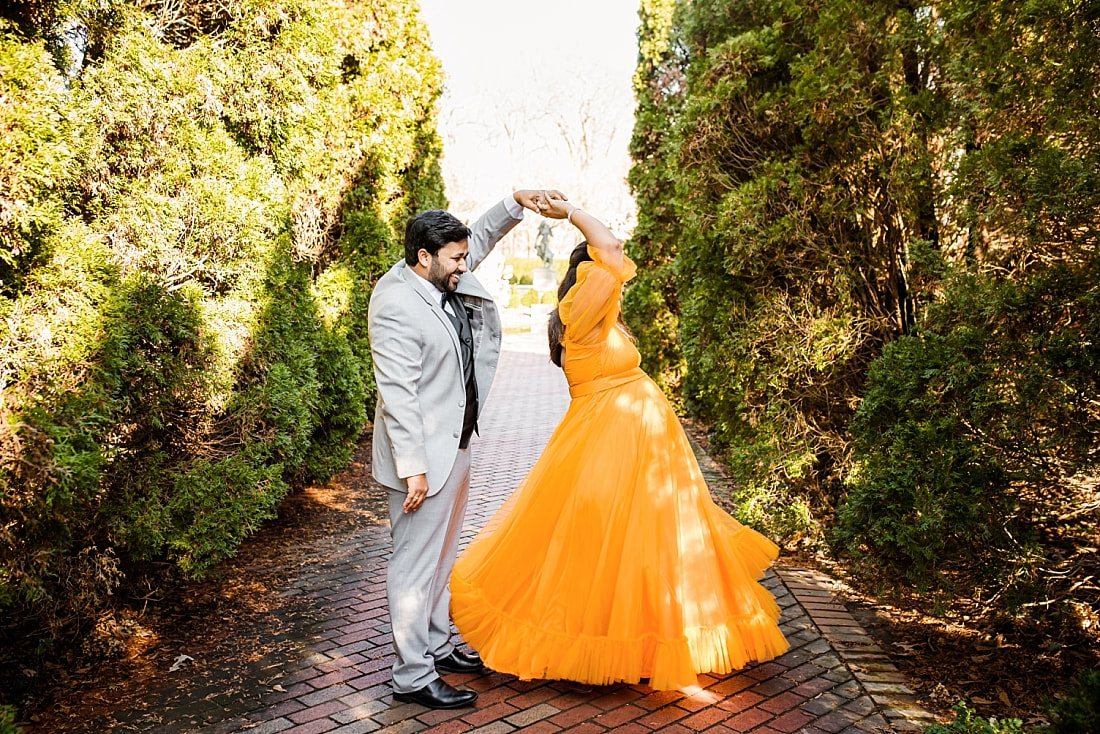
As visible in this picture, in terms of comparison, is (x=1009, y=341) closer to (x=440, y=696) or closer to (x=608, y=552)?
(x=608, y=552)

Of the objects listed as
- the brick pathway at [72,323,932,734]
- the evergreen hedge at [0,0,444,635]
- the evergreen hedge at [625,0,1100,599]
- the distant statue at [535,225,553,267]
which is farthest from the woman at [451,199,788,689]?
the distant statue at [535,225,553,267]

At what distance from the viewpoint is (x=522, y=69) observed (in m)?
44.3

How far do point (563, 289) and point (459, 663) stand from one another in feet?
5.95

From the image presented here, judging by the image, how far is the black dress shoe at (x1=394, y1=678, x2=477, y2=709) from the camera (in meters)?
3.52

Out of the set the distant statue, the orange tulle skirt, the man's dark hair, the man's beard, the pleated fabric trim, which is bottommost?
the pleated fabric trim

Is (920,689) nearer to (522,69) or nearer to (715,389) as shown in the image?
(715,389)

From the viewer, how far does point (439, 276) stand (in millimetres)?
3633

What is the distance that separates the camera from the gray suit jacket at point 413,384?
11.3 feet

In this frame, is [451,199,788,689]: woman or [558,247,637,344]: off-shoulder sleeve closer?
[451,199,788,689]: woman

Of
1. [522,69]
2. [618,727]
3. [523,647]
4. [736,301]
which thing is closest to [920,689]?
[618,727]

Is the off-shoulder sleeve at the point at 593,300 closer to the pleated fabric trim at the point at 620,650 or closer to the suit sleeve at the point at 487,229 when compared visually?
the suit sleeve at the point at 487,229

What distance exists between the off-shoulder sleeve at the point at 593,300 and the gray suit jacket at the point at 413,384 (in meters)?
0.46

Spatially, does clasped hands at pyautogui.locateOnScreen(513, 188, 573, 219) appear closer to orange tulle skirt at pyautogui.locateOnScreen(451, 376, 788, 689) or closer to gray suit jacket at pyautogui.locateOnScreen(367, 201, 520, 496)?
gray suit jacket at pyautogui.locateOnScreen(367, 201, 520, 496)

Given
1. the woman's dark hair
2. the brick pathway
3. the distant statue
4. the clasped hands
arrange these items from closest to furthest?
the brick pathway
the clasped hands
the woman's dark hair
the distant statue
